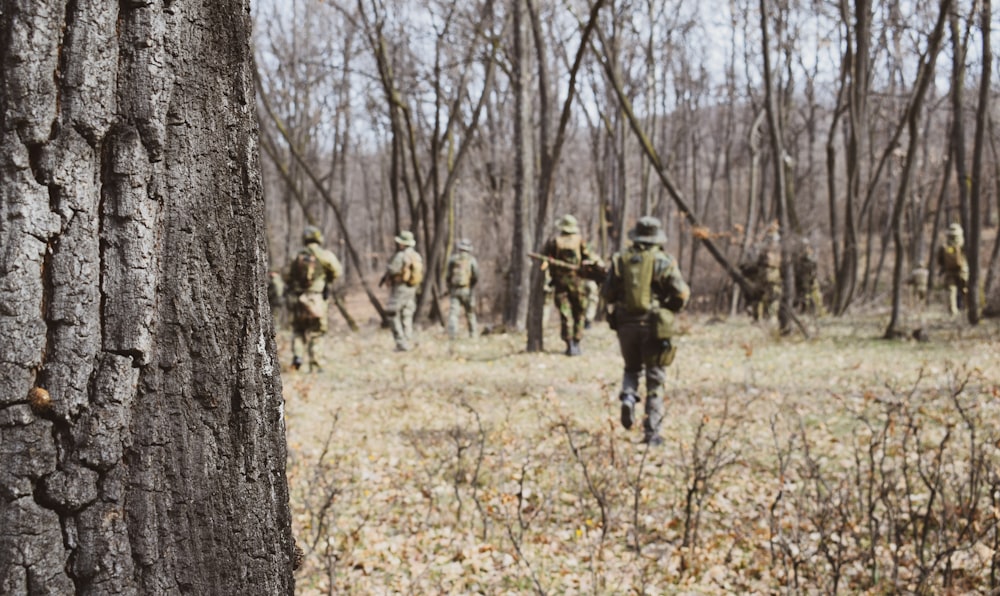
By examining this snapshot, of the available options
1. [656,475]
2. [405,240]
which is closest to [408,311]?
[405,240]

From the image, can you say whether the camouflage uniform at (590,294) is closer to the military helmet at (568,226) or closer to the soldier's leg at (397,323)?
the military helmet at (568,226)

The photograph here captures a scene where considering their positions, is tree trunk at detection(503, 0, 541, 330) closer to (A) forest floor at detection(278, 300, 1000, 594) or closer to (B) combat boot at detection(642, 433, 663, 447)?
(A) forest floor at detection(278, 300, 1000, 594)

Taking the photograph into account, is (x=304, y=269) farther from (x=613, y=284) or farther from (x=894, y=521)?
(x=894, y=521)

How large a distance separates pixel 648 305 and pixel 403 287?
6.73 metres

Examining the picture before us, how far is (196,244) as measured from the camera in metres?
1.07

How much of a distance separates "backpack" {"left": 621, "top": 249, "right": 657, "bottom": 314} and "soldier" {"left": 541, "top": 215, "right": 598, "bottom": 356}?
14.5 ft

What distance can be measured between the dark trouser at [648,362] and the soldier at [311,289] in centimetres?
466

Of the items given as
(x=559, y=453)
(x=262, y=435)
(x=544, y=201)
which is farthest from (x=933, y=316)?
(x=262, y=435)

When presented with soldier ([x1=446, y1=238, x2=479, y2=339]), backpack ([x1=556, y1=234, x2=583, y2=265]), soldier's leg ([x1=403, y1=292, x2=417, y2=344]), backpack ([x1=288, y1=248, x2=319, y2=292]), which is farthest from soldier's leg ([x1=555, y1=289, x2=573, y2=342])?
backpack ([x1=288, y1=248, x2=319, y2=292])

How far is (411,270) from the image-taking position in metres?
12.1

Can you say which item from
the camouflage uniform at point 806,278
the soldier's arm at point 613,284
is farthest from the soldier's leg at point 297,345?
the camouflage uniform at point 806,278

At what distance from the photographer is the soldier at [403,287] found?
1179 cm

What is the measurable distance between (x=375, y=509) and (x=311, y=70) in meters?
19.8

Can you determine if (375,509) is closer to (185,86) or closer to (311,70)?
(185,86)
